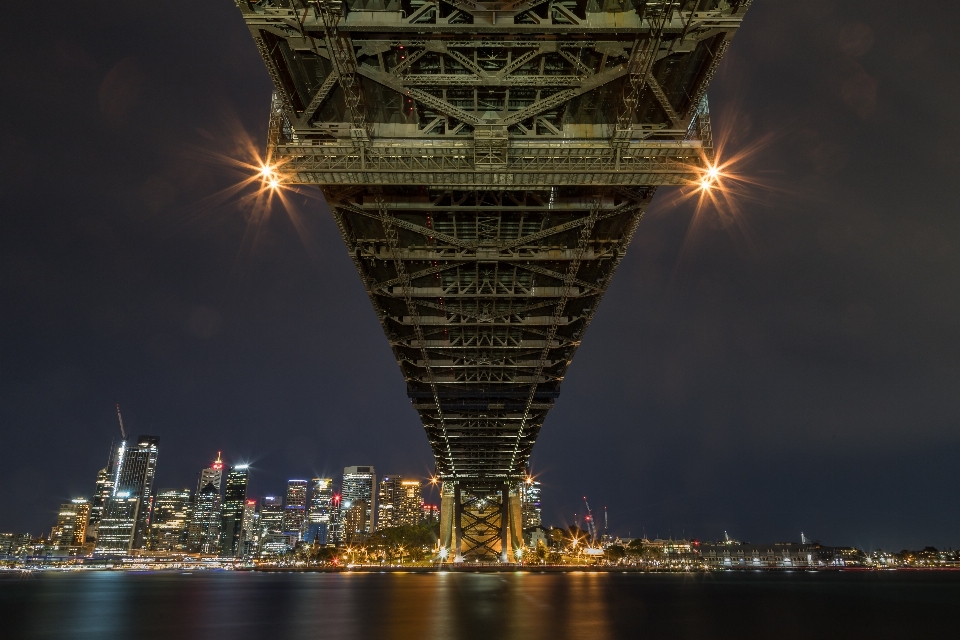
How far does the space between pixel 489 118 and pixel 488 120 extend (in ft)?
0.48

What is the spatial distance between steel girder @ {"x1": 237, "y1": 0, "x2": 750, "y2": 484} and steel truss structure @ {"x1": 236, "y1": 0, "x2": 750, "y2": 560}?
0.05 m

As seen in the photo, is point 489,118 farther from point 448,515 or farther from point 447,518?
point 447,518

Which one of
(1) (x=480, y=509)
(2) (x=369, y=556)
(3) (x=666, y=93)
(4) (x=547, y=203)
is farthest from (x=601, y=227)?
(2) (x=369, y=556)

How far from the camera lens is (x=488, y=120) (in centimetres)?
1744

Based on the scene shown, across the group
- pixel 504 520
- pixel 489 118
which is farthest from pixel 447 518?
pixel 489 118

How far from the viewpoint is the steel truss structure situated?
14281mm

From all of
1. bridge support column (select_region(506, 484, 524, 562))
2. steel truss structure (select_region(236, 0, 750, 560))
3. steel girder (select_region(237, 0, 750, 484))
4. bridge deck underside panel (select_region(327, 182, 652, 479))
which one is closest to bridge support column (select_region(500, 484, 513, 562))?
bridge support column (select_region(506, 484, 524, 562))

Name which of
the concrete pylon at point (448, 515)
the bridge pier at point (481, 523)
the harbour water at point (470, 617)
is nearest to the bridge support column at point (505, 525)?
the bridge pier at point (481, 523)

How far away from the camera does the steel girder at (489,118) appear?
46.9 feet

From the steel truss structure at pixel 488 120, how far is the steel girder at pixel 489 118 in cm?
5

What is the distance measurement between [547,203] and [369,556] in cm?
13778

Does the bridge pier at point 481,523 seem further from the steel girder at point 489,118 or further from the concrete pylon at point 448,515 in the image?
the steel girder at point 489,118

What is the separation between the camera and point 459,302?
30.2 meters

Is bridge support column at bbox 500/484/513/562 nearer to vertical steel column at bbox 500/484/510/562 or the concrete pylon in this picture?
vertical steel column at bbox 500/484/510/562
